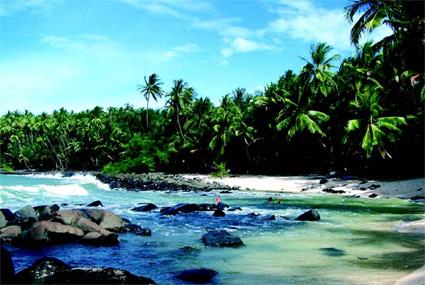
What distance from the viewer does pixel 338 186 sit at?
31875 millimetres

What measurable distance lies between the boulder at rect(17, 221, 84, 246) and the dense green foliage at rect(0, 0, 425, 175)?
1635 centimetres

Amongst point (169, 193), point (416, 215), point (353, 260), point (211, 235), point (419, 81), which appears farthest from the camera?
point (169, 193)

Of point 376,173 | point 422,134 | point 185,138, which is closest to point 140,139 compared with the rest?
point 185,138

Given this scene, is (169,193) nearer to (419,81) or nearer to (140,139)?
(419,81)

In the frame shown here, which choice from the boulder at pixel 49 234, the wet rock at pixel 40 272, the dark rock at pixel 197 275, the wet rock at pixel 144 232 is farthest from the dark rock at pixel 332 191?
the wet rock at pixel 40 272

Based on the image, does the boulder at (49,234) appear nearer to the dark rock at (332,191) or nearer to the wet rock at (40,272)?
the wet rock at (40,272)

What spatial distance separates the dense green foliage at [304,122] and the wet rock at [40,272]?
18024 millimetres

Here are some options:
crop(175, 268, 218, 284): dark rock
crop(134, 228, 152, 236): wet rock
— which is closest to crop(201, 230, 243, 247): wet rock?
crop(134, 228, 152, 236): wet rock

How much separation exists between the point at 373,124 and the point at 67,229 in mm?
24719

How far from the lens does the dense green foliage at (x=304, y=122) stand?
1005 inches

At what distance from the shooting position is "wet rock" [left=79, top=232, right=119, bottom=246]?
12.7 meters

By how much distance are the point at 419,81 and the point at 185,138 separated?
Result: 115ft

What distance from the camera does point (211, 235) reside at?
1298 cm

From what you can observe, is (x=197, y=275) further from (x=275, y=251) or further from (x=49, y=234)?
(x=49, y=234)
